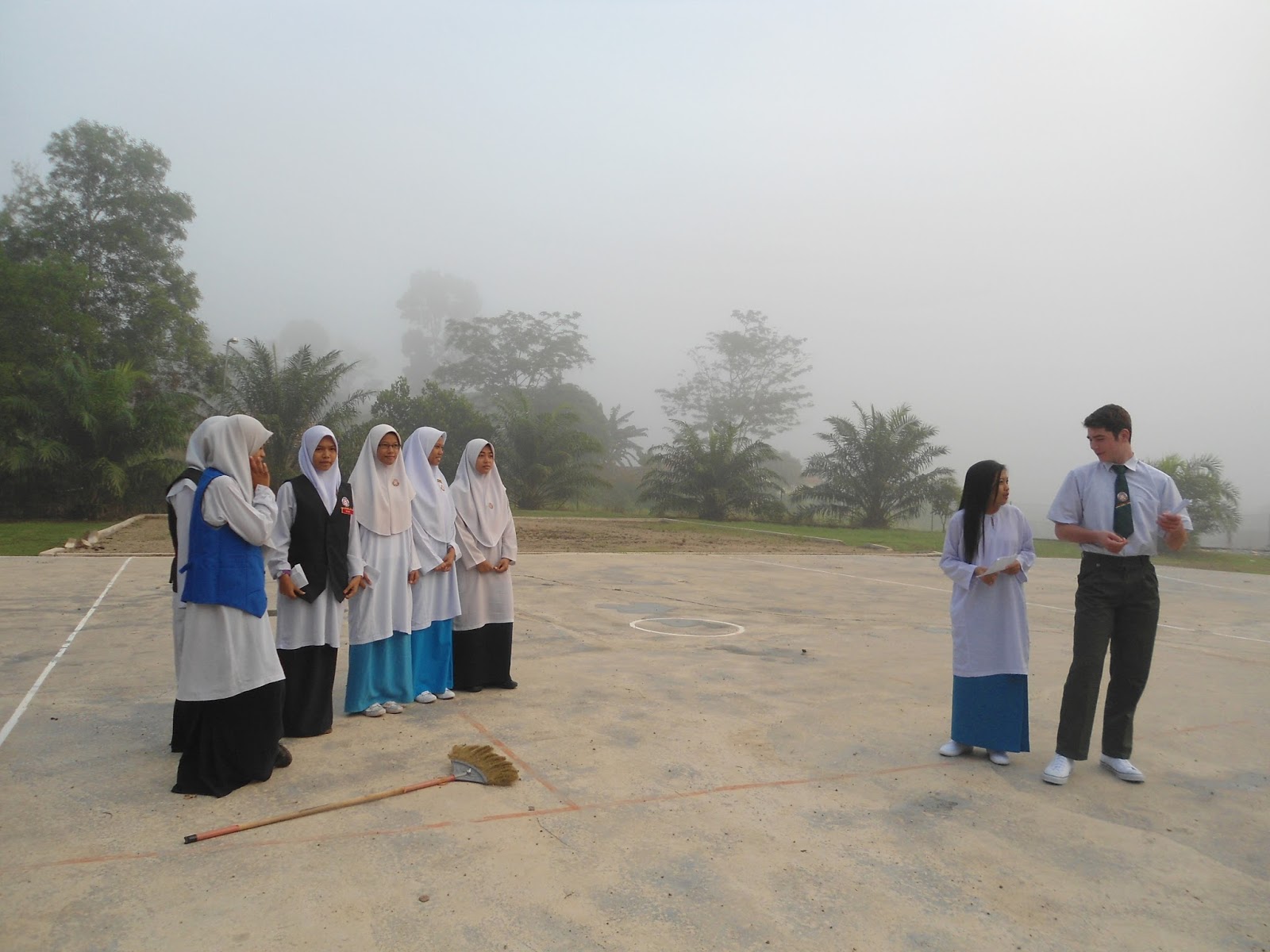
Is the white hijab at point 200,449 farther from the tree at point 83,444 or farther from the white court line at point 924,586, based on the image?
the tree at point 83,444

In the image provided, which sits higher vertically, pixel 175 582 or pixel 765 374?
pixel 765 374

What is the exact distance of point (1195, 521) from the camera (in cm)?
2591

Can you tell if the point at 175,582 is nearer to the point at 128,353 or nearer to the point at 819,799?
the point at 819,799

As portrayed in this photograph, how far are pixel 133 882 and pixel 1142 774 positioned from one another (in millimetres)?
4424

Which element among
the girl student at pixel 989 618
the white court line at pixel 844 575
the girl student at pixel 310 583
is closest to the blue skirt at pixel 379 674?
the girl student at pixel 310 583

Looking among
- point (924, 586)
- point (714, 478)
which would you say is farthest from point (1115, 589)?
point (714, 478)

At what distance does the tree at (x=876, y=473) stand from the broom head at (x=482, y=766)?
2805 cm

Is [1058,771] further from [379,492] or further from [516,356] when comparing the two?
[516,356]

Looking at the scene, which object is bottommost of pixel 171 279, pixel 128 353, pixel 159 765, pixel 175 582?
pixel 159 765

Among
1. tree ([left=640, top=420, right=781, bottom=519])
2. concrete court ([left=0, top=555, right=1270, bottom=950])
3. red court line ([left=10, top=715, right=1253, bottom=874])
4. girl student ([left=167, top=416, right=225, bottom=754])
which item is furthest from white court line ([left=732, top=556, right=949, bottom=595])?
tree ([left=640, top=420, right=781, bottom=519])

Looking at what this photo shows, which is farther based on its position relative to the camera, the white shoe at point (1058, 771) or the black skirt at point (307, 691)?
the black skirt at point (307, 691)

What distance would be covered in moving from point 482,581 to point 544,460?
1039 inches

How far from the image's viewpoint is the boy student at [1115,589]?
4.26 m

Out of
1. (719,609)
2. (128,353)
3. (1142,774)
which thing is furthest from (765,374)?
(1142,774)
